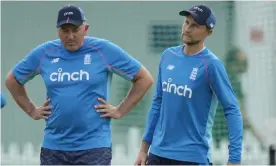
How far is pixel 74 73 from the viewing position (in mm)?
7348

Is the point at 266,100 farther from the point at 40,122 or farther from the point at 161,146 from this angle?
the point at 161,146

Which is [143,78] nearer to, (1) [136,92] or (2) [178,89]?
(1) [136,92]

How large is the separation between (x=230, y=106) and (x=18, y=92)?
5.52 ft

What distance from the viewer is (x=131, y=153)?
13.1m

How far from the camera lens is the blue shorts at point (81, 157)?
287 inches

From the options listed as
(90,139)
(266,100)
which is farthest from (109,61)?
(266,100)

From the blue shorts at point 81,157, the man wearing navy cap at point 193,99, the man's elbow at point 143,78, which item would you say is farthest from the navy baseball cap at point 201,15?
the blue shorts at point 81,157

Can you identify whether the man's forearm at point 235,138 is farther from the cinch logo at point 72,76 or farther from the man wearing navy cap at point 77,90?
the cinch logo at point 72,76

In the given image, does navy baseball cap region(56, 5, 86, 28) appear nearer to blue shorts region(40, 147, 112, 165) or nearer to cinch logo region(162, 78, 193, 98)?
cinch logo region(162, 78, 193, 98)

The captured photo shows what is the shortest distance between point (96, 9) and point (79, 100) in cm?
717

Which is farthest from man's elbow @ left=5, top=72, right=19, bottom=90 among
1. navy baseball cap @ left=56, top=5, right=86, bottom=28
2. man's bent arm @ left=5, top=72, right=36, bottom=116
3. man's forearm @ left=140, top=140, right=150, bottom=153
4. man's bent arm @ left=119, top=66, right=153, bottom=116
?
man's forearm @ left=140, top=140, right=150, bottom=153

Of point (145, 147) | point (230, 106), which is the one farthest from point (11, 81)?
point (230, 106)

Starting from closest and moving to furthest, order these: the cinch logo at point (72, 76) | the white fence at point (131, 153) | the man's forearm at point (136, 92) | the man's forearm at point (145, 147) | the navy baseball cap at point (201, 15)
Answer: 1. the navy baseball cap at point (201, 15)
2. the cinch logo at point (72, 76)
3. the man's forearm at point (145, 147)
4. the man's forearm at point (136, 92)
5. the white fence at point (131, 153)

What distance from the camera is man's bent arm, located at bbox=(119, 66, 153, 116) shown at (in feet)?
24.9
